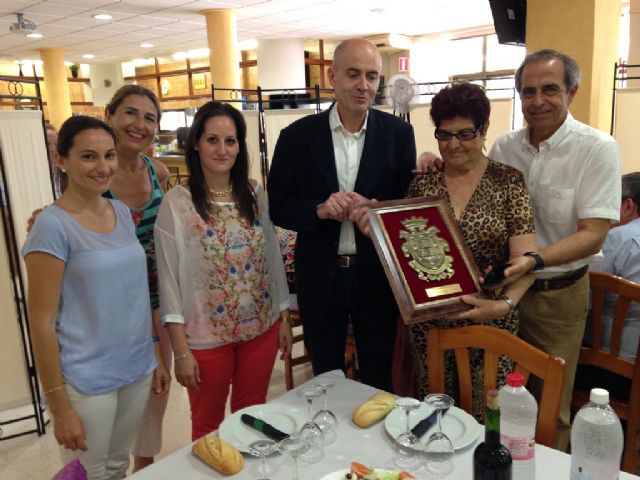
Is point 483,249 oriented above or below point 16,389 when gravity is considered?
above

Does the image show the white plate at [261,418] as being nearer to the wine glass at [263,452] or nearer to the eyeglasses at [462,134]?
the wine glass at [263,452]

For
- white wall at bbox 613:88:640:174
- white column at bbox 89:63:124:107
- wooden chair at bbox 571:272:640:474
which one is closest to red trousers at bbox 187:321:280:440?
wooden chair at bbox 571:272:640:474

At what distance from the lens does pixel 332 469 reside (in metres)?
1.23

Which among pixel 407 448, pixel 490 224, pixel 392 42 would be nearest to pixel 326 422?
pixel 407 448

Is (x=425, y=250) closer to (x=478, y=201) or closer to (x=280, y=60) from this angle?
(x=478, y=201)

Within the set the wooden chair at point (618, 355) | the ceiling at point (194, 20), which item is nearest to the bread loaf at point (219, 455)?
the wooden chair at point (618, 355)

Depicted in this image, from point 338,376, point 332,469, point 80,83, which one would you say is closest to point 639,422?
point 338,376

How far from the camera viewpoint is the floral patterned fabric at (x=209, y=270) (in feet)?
5.92

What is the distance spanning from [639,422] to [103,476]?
1.95 meters

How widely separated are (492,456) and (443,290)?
26.5 inches

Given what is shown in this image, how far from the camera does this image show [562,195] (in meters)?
1.97

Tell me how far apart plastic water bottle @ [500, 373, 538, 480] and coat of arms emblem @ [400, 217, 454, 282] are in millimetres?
505

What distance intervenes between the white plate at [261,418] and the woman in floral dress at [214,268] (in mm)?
442

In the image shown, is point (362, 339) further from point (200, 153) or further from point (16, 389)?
point (16, 389)
